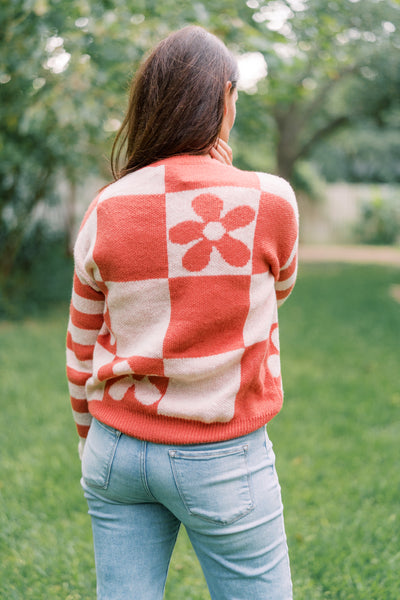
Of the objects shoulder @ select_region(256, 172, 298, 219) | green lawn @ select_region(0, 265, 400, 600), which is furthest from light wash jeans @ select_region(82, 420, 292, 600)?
green lawn @ select_region(0, 265, 400, 600)

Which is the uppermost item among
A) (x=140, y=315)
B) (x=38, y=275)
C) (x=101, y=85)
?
(x=140, y=315)

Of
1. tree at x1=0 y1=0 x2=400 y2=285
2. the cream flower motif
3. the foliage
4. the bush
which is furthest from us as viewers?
the foliage

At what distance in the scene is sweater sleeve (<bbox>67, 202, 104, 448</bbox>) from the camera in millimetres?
1224

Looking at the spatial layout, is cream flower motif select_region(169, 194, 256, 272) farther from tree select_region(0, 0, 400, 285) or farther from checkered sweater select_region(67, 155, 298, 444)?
tree select_region(0, 0, 400, 285)

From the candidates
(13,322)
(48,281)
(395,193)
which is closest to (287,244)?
(13,322)

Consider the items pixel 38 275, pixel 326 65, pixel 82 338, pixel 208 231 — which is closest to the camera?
pixel 208 231

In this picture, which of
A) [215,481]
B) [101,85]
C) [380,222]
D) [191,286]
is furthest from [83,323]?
[380,222]

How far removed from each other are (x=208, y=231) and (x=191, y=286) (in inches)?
4.2

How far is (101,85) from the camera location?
15.0 ft

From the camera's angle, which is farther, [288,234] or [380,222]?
[380,222]

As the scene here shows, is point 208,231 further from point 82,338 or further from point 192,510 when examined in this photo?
point 192,510

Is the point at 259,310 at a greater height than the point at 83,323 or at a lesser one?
greater

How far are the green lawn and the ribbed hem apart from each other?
4.65 ft

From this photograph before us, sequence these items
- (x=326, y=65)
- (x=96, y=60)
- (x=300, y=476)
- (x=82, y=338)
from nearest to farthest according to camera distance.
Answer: (x=82, y=338) < (x=300, y=476) < (x=96, y=60) < (x=326, y=65)
